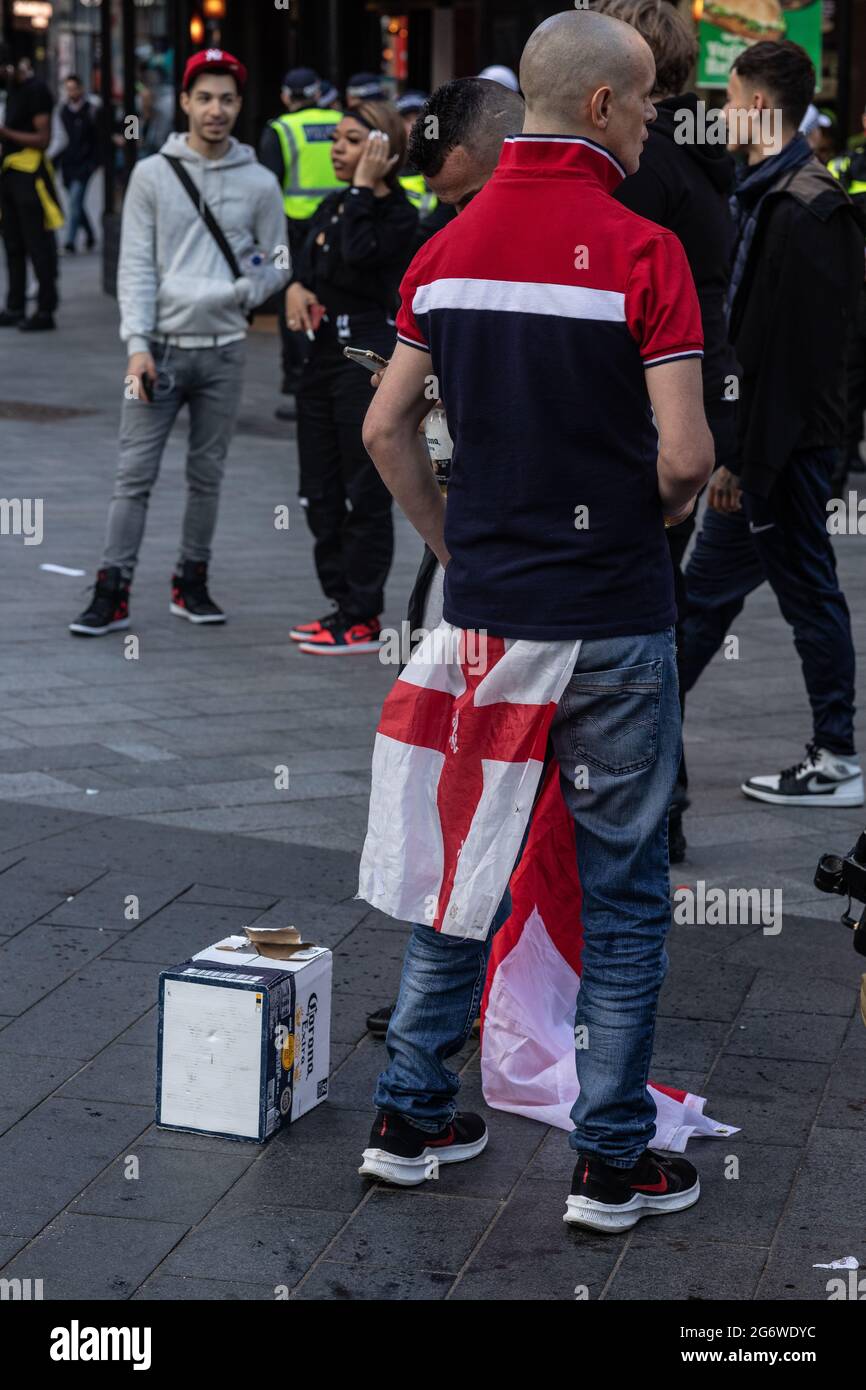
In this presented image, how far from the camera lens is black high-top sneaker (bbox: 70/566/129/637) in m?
7.74

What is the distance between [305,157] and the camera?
12312 mm

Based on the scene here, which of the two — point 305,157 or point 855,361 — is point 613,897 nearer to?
point 855,361

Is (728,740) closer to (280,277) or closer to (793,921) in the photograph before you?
(793,921)

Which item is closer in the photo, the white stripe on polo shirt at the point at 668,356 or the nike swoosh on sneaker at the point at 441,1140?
the white stripe on polo shirt at the point at 668,356

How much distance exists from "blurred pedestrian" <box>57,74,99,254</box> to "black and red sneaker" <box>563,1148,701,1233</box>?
22.8 m

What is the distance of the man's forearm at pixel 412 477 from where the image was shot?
11.3ft

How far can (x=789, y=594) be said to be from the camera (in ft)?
19.5

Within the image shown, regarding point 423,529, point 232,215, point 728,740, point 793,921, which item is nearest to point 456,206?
point 423,529

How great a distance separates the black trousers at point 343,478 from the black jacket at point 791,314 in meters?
2.06

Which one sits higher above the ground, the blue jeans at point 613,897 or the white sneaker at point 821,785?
the blue jeans at point 613,897

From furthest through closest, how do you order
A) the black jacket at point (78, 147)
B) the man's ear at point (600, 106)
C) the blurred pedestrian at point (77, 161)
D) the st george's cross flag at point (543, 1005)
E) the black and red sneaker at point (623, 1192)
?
the black jacket at point (78, 147), the blurred pedestrian at point (77, 161), the st george's cross flag at point (543, 1005), the black and red sneaker at point (623, 1192), the man's ear at point (600, 106)

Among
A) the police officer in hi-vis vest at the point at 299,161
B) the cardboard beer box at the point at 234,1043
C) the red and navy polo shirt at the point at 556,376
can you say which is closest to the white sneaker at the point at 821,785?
the cardboard beer box at the point at 234,1043

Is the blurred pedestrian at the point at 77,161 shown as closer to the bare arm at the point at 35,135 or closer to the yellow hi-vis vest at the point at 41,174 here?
the yellow hi-vis vest at the point at 41,174

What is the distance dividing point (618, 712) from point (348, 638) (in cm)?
452
